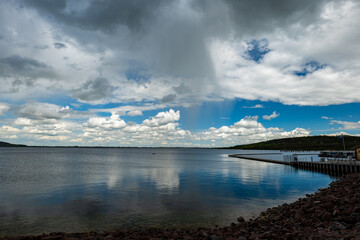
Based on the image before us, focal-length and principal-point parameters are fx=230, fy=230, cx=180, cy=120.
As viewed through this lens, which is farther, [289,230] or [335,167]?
[335,167]

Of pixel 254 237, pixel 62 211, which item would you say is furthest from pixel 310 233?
pixel 62 211

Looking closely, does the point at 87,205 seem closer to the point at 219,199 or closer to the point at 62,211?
the point at 62,211

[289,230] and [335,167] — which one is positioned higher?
[335,167]

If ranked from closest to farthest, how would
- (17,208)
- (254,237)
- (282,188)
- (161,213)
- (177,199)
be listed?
(254,237)
(161,213)
(17,208)
(177,199)
(282,188)

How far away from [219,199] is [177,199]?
541 centimetres

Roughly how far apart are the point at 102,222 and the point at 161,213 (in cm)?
564

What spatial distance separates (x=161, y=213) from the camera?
22.8m

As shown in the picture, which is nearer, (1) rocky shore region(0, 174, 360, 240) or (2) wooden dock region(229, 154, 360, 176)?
(1) rocky shore region(0, 174, 360, 240)

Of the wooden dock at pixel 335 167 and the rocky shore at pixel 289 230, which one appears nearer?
the rocky shore at pixel 289 230

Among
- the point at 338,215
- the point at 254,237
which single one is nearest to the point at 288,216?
the point at 338,215

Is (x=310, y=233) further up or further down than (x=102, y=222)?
further up

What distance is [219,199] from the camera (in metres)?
29.6

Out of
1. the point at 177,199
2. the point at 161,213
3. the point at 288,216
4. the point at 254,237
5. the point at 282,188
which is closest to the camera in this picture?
the point at 254,237

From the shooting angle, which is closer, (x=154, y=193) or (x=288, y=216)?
(x=288, y=216)
